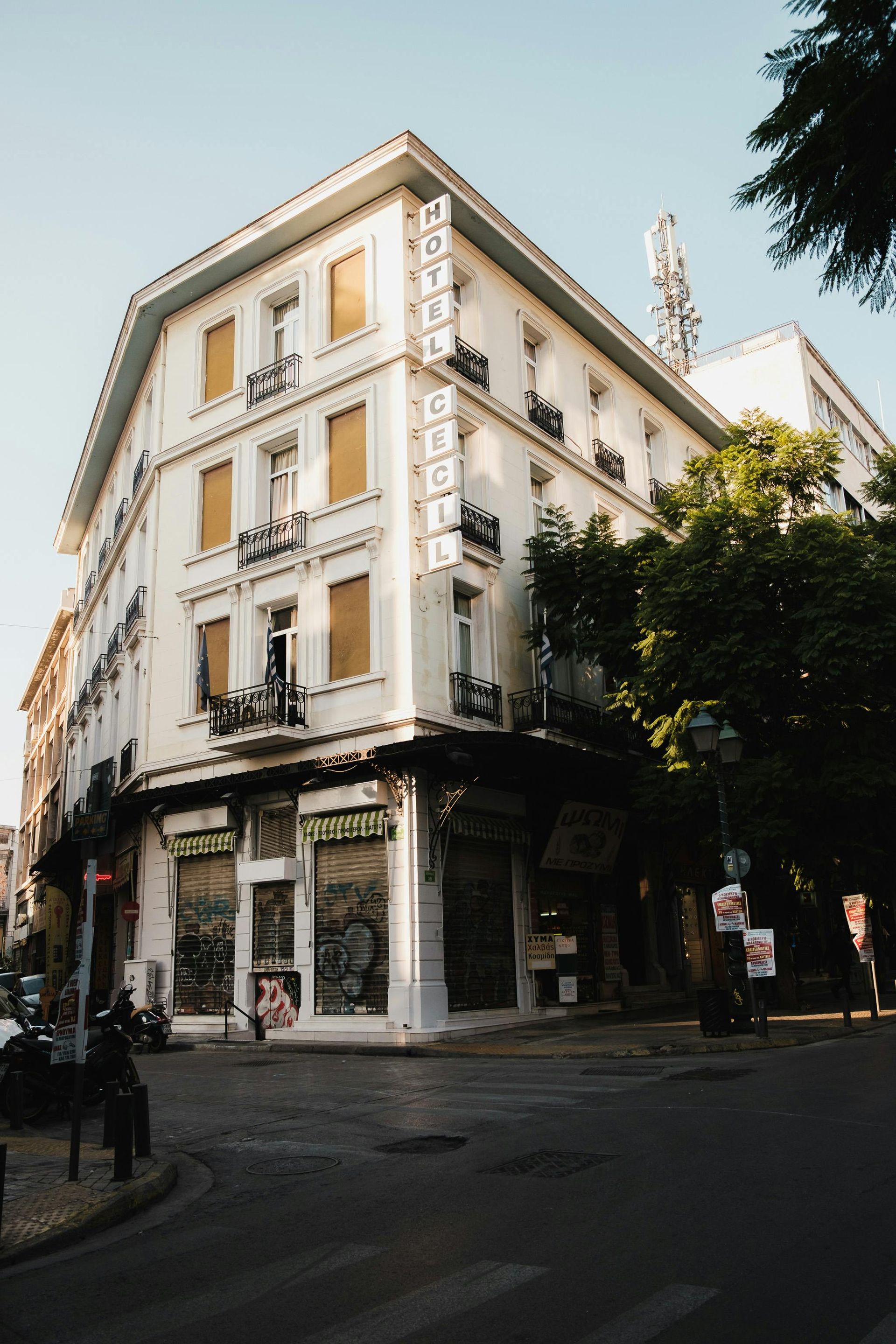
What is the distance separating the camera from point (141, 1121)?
8.22m

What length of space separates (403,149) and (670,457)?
14.0 meters

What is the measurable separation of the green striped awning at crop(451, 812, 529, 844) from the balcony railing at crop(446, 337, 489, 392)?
30.4ft

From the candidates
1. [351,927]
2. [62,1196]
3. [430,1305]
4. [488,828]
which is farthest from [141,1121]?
[488,828]

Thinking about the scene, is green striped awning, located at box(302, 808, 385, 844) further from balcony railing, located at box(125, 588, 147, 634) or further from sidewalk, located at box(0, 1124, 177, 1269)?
sidewalk, located at box(0, 1124, 177, 1269)


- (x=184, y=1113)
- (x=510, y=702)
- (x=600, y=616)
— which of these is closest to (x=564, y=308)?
(x=600, y=616)

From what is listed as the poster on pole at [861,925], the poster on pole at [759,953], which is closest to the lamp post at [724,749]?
the poster on pole at [759,953]

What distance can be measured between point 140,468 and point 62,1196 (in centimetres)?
2350

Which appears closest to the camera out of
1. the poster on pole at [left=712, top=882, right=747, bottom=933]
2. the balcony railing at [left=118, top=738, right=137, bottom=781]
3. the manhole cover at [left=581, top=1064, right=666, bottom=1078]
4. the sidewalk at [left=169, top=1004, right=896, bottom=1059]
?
the manhole cover at [left=581, top=1064, right=666, bottom=1078]

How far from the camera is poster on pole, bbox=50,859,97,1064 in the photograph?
8.18m

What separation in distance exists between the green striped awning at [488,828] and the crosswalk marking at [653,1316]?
1501 cm

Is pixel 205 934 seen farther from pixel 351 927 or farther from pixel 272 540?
pixel 272 540

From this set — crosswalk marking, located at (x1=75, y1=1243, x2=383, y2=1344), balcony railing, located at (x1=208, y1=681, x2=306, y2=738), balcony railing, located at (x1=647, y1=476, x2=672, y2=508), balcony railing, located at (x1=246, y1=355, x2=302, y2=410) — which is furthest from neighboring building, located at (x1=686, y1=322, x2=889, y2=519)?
crosswalk marking, located at (x1=75, y1=1243, x2=383, y2=1344)

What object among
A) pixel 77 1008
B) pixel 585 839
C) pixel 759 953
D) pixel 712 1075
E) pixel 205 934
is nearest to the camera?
pixel 77 1008

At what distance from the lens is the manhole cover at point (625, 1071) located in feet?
41.4
